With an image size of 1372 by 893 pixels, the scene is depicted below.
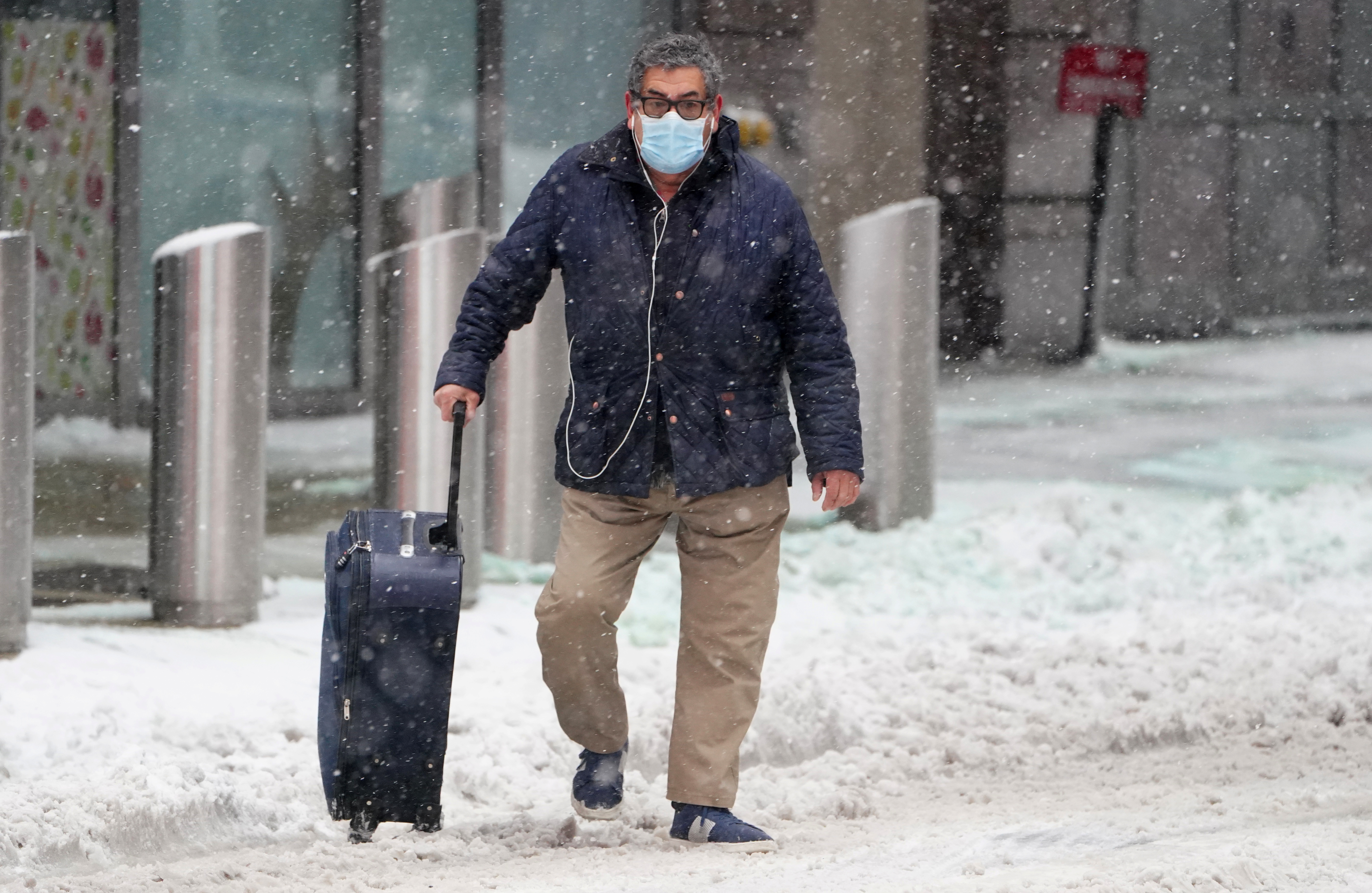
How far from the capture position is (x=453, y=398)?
3168mm

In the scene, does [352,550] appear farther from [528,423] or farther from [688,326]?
[528,423]

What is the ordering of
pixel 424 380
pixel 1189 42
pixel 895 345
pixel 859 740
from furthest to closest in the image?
pixel 1189 42, pixel 895 345, pixel 424 380, pixel 859 740

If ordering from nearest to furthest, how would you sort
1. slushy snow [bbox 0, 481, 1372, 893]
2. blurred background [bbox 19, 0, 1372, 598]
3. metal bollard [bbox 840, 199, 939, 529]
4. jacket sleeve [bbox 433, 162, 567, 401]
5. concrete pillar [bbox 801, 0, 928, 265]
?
slushy snow [bbox 0, 481, 1372, 893]
jacket sleeve [bbox 433, 162, 567, 401]
metal bollard [bbox 840, 199, 939, 529]
concrete pillar [bbox 801, 0, 928, 265]
blurred background [bbox 19, 0, 1372, 598]

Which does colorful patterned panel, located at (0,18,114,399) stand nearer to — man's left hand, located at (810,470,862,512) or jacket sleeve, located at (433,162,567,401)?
jacket sleeve, located at (433,162,567,401)

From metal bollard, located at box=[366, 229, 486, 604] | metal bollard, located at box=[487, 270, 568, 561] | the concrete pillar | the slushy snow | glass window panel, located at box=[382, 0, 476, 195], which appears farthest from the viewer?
glass window panel, located at box=[382, 0, 476, 195]

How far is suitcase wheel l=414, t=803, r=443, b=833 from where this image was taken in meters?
3.15

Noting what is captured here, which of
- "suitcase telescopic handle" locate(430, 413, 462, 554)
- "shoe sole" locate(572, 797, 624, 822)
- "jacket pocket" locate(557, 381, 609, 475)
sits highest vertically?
"jacket pocket" locate(557, 381, 609, 475)

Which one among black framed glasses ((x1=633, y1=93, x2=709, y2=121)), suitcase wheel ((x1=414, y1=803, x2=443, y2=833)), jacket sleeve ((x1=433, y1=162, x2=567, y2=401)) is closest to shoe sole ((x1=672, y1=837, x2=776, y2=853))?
suitcase wheel ((x1=414, y1=803, x2=443, y2=833))

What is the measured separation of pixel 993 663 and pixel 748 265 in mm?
2080

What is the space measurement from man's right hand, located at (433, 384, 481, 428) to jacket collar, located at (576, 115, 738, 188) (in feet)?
1.70

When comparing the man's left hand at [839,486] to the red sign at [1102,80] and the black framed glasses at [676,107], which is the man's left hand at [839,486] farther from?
the red sign at [1102,80]

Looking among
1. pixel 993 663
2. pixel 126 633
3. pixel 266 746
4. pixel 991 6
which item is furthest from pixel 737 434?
pixel 991 6

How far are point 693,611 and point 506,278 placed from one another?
0.78 m

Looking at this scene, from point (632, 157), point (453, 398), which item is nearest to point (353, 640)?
point (453, 398)
